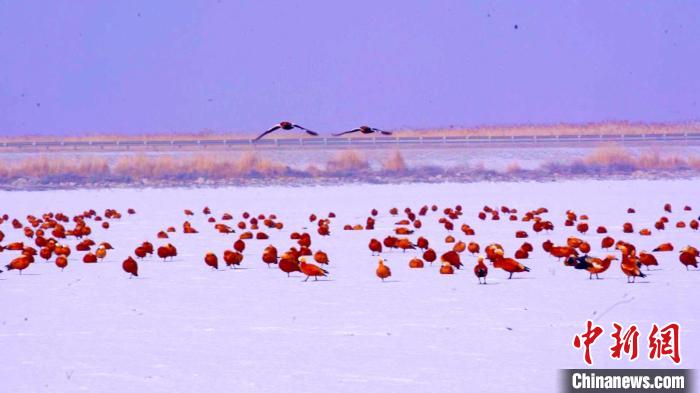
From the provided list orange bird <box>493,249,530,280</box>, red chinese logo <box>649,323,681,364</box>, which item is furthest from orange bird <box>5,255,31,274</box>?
red chinese logo <box>649,323,681,364</box>

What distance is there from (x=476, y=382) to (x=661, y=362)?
124 cm

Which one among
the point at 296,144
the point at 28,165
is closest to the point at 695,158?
the point at 296,144

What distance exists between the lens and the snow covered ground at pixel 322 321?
23.4 feet

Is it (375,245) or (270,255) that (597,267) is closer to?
(375,245)

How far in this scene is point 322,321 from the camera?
355 inches

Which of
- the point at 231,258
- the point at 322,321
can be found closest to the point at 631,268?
the point at 322,321

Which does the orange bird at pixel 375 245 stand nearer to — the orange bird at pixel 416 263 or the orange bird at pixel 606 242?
the orange bird at pixel 416 263

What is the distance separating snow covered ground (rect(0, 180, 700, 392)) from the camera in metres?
7.12

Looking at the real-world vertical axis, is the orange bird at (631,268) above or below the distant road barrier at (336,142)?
below

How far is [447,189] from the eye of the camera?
3284 centimetres

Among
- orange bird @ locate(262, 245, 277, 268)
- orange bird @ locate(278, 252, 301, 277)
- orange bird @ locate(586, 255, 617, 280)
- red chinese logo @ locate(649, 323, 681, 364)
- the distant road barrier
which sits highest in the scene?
the distant road barrier

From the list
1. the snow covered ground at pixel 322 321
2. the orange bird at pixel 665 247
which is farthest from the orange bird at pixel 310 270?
the orange bird at pixel 665 247

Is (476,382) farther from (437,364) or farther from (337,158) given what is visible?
(337,158)

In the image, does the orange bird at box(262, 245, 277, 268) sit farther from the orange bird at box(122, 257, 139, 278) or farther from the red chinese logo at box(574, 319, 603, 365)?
A: the red chinese logo at box(574, 319, 603, 365)
